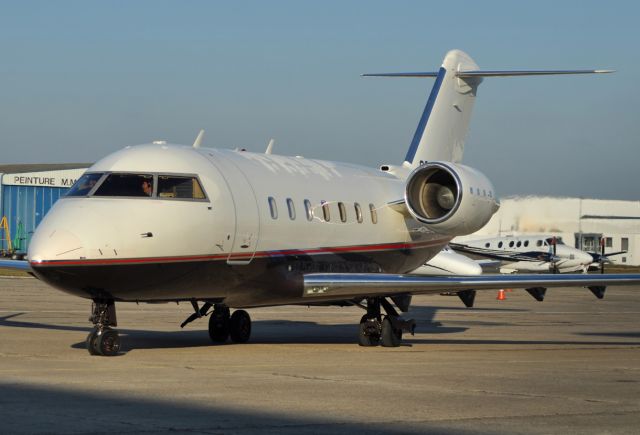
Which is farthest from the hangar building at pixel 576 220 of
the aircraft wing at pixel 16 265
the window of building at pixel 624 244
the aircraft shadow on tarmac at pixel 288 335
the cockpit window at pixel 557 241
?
the aircraft wing at pixel 16 265

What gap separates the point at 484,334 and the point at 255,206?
7.55 metres

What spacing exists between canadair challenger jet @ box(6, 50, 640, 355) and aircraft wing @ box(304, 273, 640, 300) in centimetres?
2

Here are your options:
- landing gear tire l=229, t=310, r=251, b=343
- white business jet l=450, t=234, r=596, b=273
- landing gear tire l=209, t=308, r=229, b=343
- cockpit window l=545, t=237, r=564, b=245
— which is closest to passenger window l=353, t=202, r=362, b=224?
landing gear tire l=229, t=310, r=251, b=343

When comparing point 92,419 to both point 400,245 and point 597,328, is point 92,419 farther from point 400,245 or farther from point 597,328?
point 597,328

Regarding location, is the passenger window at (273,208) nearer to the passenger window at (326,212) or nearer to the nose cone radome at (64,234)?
the passenger window at (326,212)

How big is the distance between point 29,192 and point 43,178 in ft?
4.97

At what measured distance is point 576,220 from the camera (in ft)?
168

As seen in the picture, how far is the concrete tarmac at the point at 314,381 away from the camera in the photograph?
9.49 m

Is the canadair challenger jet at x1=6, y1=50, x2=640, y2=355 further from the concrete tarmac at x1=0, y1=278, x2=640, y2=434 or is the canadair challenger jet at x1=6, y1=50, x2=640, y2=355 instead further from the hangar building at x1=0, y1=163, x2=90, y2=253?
the hangar building at x1=0, y1=163, x2=90, y2=253

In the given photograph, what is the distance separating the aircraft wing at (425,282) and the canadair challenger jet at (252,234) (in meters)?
0.02

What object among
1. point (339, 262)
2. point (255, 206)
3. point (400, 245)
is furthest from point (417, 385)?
point (400, 245)

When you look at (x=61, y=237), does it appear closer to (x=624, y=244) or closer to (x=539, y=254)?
(x=539, y=254)

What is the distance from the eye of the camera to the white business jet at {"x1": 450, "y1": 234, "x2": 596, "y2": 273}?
63062mm

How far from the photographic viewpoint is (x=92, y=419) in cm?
938
